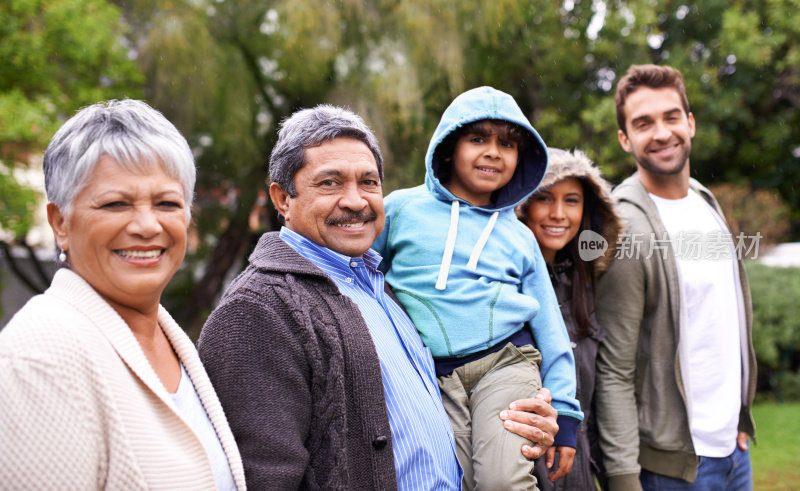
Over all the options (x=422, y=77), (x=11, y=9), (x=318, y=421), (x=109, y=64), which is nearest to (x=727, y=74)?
(x=422, y=77)

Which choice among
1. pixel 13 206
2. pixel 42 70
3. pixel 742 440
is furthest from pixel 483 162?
pixel 42 70

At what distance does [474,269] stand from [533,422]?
1.94 ft

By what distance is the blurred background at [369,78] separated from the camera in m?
8.03

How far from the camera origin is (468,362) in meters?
2.43

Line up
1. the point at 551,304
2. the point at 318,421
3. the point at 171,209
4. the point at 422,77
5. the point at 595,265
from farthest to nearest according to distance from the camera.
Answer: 1. the point at 422,77
2. the point at 595,265
3. the point at 551,304
4. the point at 318,421
5. the point at 171,209

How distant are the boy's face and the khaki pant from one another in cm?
67

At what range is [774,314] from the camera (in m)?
8.74

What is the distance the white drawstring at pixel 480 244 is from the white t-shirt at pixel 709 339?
3.36 ft

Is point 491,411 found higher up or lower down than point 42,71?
lower down

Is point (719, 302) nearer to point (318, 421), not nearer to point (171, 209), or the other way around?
point (318, 421)

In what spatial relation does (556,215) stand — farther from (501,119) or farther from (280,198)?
(280,198)

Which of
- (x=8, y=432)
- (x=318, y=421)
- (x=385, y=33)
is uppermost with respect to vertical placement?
(x=385, y=33)

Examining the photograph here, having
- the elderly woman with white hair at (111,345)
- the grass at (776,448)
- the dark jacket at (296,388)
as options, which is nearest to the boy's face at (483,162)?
the dark jacket at (296,388)

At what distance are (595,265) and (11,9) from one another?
7.61 m
